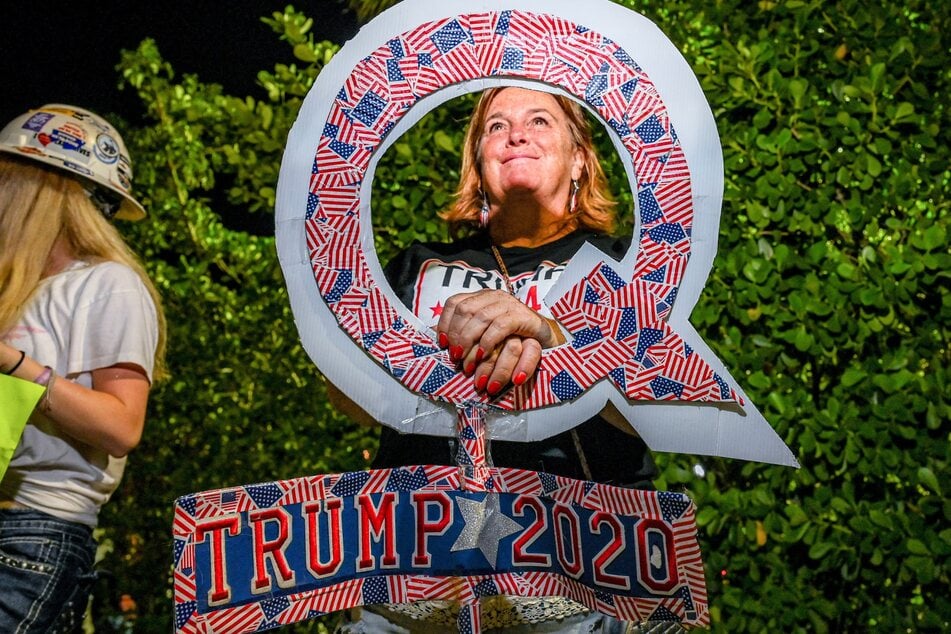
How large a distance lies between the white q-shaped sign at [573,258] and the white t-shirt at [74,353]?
1.16ft

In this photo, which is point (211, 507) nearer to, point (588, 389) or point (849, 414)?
point (588, 389)

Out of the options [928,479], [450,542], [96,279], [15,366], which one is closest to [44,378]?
[15,366]

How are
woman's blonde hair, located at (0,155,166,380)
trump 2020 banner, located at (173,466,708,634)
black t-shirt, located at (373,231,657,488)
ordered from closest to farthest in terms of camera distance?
trump 2020 banner, located at (173,466,708,634)
black t-shirt, located at (373,231,657,488)
woman's blonde hair, located at (0,155,166,380)

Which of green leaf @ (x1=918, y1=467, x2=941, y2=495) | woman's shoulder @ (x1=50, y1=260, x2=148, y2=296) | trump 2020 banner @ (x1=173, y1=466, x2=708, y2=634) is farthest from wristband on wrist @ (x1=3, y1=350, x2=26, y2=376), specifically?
green leaf @ (x1=918, y1=467, x2=941, y2=495)

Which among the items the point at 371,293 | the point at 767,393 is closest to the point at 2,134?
the point at 371,293

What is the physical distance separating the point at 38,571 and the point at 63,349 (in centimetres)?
31

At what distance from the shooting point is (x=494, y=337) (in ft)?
4.02

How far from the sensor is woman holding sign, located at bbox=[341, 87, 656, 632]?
4.17 ft

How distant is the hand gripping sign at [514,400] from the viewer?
48.7 inches

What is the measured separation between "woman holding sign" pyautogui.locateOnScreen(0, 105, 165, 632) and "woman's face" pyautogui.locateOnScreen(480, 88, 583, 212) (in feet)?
1.91

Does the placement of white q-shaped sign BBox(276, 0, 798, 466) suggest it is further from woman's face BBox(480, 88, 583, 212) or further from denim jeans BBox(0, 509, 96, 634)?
denim jeans BBox(0, 509, 96, 634)

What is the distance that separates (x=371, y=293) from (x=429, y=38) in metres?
0.33

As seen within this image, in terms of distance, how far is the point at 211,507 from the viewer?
123 centimetres

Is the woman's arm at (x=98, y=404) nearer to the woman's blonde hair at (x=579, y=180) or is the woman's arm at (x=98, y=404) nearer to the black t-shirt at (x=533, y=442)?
the black t-shirt at (x=533, y=442)
